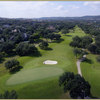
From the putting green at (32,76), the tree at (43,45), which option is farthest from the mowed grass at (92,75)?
the tree at (43,45)

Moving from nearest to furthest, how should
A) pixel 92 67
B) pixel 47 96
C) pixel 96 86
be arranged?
pixel 47 96
pixel 96 86
pixel 92 67

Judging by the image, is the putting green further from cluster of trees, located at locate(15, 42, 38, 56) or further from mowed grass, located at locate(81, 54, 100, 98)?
cluster of trees, located at locate(15, 42, 38, 56)

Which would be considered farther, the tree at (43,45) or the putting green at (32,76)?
the tree at (43,45)

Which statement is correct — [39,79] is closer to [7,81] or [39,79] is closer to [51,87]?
[51,87]

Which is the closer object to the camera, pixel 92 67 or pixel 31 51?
pixel 92 67

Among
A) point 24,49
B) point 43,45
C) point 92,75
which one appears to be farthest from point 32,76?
point 43,45

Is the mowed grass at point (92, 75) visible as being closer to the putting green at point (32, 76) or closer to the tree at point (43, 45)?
the putting green at point (32, 76)

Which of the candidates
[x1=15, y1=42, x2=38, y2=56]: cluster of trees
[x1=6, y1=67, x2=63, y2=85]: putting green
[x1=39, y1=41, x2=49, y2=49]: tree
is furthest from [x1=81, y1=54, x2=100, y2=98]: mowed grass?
[x1=15, y1=42, x2=38, y2=56]: cluster of trees

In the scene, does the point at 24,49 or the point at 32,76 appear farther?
the point at 24,49

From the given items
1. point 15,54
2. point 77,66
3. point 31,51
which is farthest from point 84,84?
point 15,54

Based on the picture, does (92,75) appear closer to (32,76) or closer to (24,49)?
(32,76)

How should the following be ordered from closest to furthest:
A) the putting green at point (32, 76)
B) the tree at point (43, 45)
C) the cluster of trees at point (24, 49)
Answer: the putting green at point (32, 76) → the cluster of trees at point (24, 49) → the tree at point (43, 45)
